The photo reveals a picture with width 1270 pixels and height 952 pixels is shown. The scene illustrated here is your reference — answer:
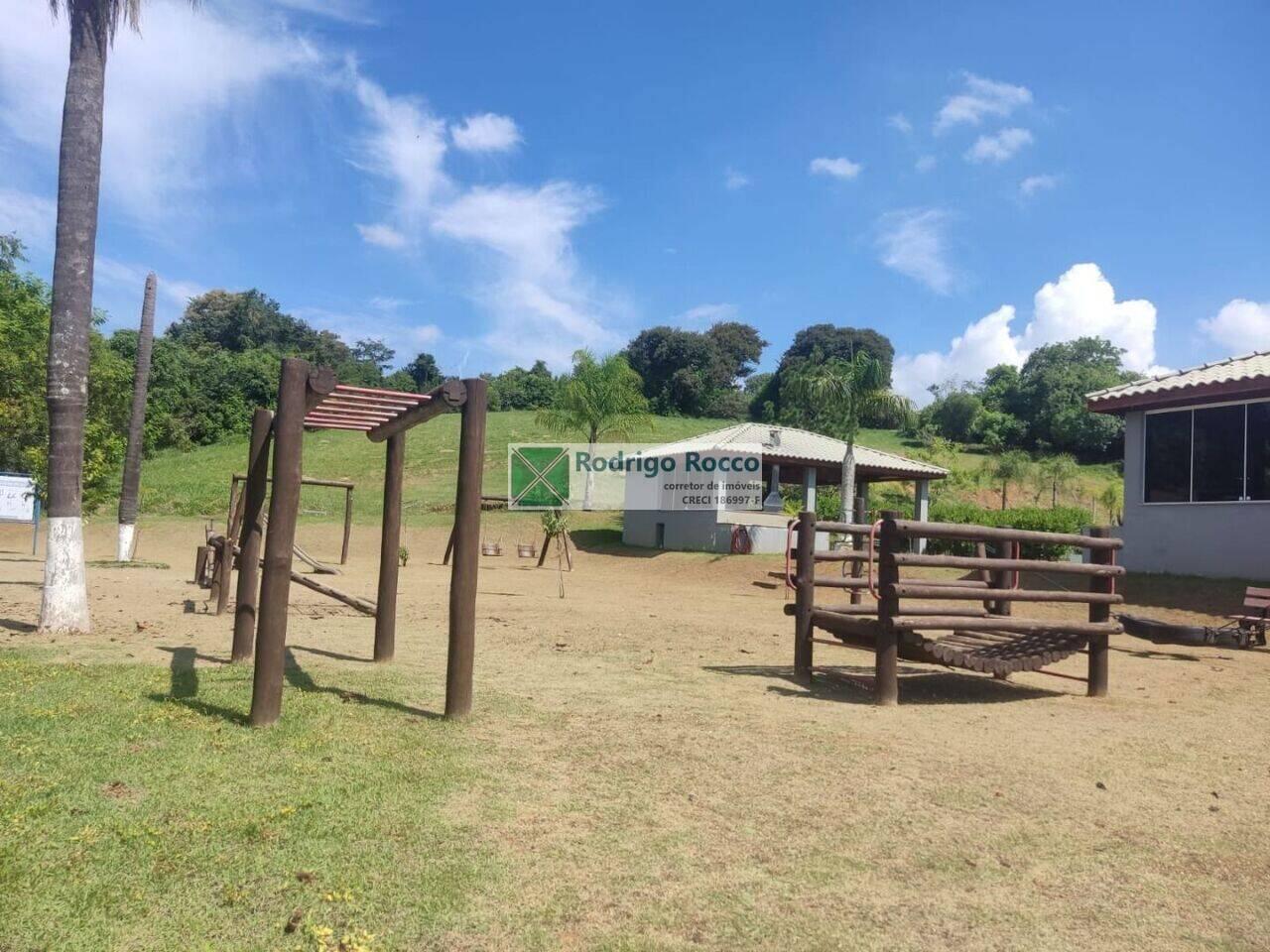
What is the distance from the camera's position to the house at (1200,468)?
15.4m

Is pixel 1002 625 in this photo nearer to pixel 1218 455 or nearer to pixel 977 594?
pixel 977 594

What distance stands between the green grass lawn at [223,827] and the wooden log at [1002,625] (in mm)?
3517

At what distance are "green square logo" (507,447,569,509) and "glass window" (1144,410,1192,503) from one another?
22111 millimetres

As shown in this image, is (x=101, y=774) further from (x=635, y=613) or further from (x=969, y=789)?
(x=635, y=613)

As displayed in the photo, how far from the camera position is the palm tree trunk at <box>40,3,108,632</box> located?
8719 millimetres

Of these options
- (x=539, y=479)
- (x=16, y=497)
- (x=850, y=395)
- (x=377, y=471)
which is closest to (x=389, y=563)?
(x=16, y=497)

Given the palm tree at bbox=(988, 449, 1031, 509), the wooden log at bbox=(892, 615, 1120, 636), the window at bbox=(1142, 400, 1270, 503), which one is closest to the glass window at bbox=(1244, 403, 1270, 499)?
the window at bbox=(1142, 400, 1270, 503)

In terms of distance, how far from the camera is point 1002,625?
7.03 meters

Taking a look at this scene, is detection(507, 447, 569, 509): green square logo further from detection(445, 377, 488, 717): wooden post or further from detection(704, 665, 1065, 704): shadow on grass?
detection(445, 377, 488, 717): wooden post

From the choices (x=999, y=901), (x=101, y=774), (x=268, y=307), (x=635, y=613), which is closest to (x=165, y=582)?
(x=635, y=613)

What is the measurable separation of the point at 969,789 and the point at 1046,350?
232ft

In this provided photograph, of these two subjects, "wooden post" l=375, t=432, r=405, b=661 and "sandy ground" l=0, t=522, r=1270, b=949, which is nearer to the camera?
"sandy ground" l=0, t=522, r=1270, b=949

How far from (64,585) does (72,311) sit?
8.68ft

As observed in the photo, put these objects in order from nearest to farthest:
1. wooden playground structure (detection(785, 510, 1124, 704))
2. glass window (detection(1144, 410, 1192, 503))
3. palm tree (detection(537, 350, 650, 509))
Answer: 1. wooden playground structure (detection(785, 510, 1124, 704))
2. glass window (detection(1144, 410, 1192, 503))
3. palm tree (detection(537, 350, 650, 509))
